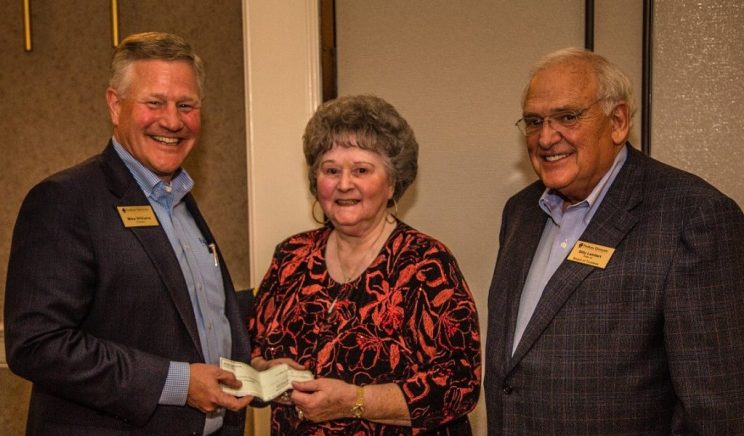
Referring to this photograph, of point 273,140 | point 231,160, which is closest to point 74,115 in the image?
point 231,160

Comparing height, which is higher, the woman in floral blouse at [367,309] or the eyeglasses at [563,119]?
the eyeglasses at [563,119]

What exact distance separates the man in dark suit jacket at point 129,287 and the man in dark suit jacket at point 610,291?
85 cm

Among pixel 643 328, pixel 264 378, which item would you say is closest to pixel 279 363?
pixel 264 378

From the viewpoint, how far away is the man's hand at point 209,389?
2.03m

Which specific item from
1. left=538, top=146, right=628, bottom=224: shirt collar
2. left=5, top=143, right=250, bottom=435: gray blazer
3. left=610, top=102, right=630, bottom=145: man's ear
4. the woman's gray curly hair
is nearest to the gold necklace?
the woman's gray curly hair

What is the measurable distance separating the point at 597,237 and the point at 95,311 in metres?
1.38

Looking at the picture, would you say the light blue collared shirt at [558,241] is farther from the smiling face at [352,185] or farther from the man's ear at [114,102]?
the man's ear at [114,102]

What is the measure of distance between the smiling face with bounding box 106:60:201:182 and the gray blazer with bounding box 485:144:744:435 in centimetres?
115

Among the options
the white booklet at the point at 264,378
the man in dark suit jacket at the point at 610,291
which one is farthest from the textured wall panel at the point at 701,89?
the white booklet at the point at 264,378

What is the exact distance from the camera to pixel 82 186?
1995mm

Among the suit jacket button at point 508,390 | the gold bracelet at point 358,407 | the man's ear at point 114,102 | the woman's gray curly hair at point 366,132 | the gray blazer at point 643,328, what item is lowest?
the gold bracelet at point 358,407

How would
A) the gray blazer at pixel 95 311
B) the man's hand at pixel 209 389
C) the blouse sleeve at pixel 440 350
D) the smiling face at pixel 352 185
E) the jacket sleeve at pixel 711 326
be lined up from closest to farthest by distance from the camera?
the jacket sleeve at pixel 711 326 < the gray blazer at pixel 95 311 < the man's hand at pixel 209 389 < the blouse sleeve at pixel 440 350 < the smiling face at pixel 352 185

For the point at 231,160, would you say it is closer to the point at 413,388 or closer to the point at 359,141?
the point at 359,141

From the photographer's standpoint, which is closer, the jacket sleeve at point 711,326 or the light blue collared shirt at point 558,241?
the jacket sleeve at point 711,326
